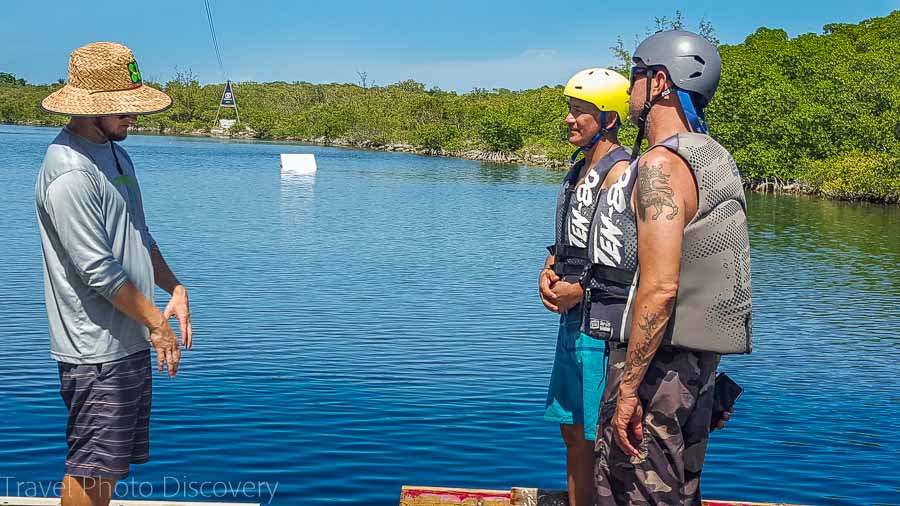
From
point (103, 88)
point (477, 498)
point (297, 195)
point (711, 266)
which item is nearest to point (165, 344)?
point (103, 88)

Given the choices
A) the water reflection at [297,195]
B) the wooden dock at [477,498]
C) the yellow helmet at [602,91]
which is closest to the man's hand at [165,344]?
the wooden dock at [477,498]

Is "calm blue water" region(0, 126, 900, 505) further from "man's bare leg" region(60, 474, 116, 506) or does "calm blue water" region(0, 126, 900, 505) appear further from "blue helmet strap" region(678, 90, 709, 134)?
"blue helmet strap" region(678, 90, 709, 134)

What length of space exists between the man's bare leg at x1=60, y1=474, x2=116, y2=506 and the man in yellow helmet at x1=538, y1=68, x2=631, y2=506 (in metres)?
1.85

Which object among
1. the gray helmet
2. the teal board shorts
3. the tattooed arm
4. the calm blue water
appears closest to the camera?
the tattooed arm

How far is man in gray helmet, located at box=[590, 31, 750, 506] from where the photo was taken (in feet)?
11.9

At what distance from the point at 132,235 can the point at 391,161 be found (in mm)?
75129

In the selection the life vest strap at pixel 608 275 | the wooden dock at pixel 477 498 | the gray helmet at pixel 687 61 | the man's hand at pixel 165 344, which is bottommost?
the wooden dock at pixel 477 498

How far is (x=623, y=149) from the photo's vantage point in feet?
15.8

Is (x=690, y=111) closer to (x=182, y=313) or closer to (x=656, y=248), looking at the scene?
(x=656, y=248)

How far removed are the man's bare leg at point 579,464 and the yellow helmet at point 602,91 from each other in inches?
56.2

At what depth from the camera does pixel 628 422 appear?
367 cm

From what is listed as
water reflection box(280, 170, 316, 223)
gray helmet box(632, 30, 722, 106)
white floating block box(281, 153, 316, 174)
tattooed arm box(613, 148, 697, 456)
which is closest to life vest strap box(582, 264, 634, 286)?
tattooed arm box(613, 148, 697, 456)

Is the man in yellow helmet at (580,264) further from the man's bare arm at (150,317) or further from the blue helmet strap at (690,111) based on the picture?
the man's bare arm at (150,317)

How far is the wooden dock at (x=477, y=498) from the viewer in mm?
4773
